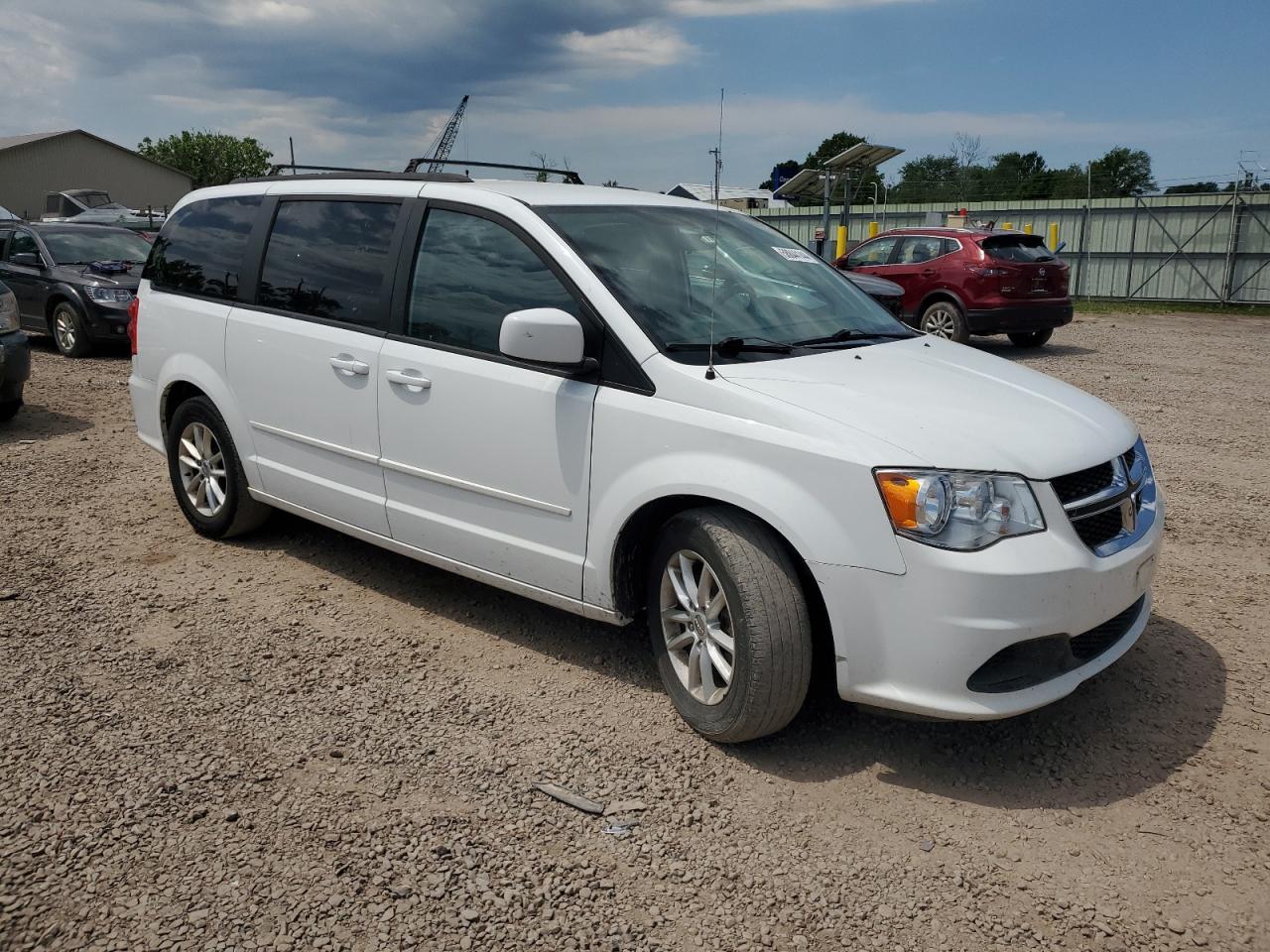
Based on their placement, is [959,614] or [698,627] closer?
[959,614]

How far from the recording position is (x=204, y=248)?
5.33m

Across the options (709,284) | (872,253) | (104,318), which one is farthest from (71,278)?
(709,284)

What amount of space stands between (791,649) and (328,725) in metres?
1.66

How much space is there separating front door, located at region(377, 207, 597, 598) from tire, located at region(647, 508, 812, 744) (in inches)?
17.4

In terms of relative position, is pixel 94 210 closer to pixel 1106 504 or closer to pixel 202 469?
pixel 202 469

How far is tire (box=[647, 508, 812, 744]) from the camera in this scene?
320 cm

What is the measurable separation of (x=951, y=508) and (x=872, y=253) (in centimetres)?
1246

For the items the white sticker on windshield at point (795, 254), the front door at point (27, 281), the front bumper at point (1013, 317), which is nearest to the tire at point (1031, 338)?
the front bumper at point (1013, 317)

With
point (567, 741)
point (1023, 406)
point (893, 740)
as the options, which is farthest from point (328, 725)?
point (1023, 406)

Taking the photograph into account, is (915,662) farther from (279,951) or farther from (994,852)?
(279,951)

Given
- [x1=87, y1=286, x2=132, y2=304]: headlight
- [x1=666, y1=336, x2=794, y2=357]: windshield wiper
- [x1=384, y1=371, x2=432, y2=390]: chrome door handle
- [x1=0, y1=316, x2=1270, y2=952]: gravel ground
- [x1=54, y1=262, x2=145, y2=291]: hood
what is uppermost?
[x1=54, y1=262, x2=145, y2=291]: hood

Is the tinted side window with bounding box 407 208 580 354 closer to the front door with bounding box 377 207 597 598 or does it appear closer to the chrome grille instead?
the front door with bounding box 377 207 597 598

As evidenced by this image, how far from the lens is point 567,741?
11.7 ft

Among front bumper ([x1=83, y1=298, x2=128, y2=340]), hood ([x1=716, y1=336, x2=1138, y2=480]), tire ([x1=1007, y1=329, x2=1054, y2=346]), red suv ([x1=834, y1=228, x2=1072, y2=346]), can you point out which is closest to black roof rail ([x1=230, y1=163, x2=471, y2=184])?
hood ([x1=716, y1=336, x2=1138, y2=480])
